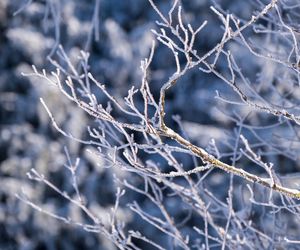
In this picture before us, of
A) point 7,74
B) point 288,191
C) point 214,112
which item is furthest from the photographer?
point 7,74

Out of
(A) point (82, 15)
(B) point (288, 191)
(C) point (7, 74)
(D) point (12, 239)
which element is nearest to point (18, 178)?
(D) point (12, 239)

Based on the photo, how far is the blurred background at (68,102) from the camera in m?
5.75

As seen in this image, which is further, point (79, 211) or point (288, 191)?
point (79, 211)

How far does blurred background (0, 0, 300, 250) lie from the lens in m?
5.75

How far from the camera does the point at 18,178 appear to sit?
5918mm

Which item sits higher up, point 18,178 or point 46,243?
point 18,178

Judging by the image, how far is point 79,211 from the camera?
580 centimetres

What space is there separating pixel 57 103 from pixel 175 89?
1.02 meters

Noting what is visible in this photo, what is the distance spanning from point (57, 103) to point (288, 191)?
4.44 metres

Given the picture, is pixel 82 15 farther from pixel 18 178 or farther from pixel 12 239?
pixel 12 239

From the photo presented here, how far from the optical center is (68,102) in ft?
19.7

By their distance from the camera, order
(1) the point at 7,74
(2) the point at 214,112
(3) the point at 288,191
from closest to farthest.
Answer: (3) the point at 288,191, (2) the point at 214,112, (1) the point at 7,74

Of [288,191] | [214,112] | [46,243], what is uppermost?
[288,191]

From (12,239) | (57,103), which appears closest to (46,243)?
(12,239)
